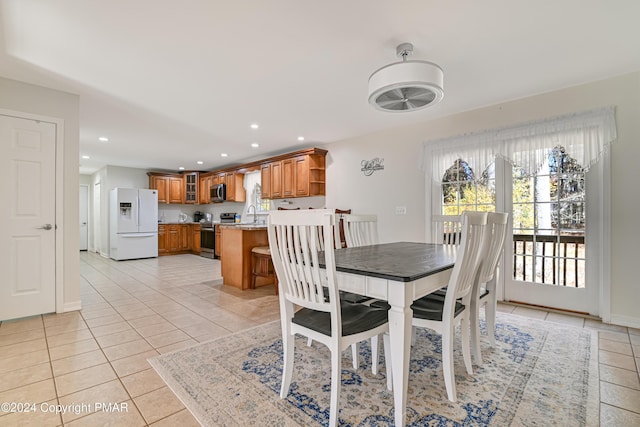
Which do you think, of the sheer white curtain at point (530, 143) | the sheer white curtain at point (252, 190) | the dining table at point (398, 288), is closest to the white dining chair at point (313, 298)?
the dining table at point (398, 288)

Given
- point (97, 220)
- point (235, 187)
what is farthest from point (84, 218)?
point (235, 187)

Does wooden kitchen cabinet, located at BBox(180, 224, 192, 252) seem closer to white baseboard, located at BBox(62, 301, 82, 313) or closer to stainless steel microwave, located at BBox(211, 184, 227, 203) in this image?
stainless steel microwave, located at BBox(211, 184, 227, 203)

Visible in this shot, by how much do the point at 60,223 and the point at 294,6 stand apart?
10.6 ft

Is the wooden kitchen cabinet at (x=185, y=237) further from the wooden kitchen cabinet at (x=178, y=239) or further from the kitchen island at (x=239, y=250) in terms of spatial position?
the kitchen island at (x=239, y=250)

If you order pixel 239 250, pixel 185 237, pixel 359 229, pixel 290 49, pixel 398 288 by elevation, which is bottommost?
pixel 185 237

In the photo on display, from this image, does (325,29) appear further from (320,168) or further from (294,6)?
(320,168)

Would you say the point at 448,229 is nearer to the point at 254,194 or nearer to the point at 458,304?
the point at 458,304

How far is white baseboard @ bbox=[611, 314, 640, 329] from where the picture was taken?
279cm

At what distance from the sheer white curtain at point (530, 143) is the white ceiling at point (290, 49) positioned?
364 millimetres

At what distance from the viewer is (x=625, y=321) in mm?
2832

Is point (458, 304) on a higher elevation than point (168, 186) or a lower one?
lower

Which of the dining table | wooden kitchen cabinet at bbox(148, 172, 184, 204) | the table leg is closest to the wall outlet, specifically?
the dining table

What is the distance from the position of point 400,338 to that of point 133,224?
7.42 meters

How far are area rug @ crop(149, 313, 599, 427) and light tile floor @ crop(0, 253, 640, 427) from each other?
0.11 metres
